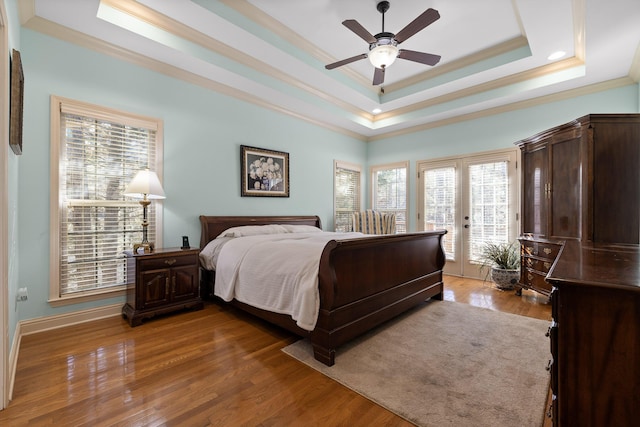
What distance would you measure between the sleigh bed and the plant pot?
3.67 ft

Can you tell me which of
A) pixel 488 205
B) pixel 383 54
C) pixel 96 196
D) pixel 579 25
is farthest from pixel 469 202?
pixel 96 196

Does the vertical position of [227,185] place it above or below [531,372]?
above

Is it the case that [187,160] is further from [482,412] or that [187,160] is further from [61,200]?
[482,412]

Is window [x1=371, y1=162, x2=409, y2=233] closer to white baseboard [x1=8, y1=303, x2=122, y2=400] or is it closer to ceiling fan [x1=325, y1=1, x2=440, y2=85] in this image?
ceiling fan [x1=325, y1=1, x2=440, y2=85]

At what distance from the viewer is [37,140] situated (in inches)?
103

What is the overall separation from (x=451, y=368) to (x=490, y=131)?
13.3ft

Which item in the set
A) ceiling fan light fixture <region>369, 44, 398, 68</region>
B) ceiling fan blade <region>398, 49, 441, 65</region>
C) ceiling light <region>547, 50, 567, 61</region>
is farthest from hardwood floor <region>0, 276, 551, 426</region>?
ceiling light <region>547, 50, 567, 61</region>

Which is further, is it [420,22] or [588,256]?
[420,22]

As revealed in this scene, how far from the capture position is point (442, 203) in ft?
17.1

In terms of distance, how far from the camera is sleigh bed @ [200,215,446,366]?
6.99 feet

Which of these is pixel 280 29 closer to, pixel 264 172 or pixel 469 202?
pixel 264 172

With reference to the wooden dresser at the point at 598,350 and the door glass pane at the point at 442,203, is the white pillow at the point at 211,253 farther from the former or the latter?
the door glass pane at the point at 442,203

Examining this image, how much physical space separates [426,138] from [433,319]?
362 cm

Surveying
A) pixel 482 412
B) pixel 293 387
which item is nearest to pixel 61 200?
pixel 293 387
